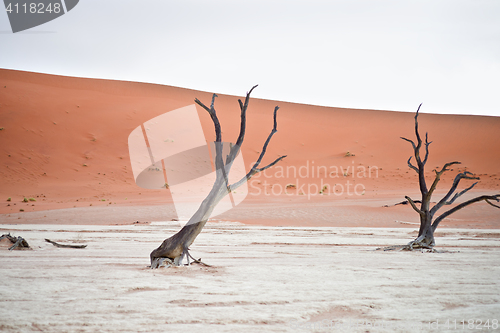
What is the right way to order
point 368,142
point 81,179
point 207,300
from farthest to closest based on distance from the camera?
point 368,142, point 81,179, point 207,300

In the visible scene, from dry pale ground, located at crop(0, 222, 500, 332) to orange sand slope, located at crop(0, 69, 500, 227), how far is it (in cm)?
1288

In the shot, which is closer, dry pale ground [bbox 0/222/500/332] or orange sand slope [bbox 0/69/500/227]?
dry pale ground [bbox 0/222/500/332]

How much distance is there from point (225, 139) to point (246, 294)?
134 feet

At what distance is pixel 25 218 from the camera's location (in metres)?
17.4

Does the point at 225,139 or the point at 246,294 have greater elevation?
the point at 225,139

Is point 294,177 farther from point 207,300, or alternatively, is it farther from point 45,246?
point 207,300

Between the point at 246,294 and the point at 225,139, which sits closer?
the point at 246,294

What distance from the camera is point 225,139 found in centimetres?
4475

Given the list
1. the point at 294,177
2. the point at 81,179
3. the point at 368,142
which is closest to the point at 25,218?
the point at 81,179

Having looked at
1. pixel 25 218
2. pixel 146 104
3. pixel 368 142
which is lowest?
pixel 25 218

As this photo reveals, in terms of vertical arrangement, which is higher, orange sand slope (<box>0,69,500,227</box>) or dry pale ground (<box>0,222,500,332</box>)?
orange sand slope (<box>0,69,500,227</box>)

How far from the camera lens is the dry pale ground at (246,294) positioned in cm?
327

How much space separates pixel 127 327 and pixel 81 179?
2913 centimetres

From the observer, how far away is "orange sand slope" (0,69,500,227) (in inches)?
1061
